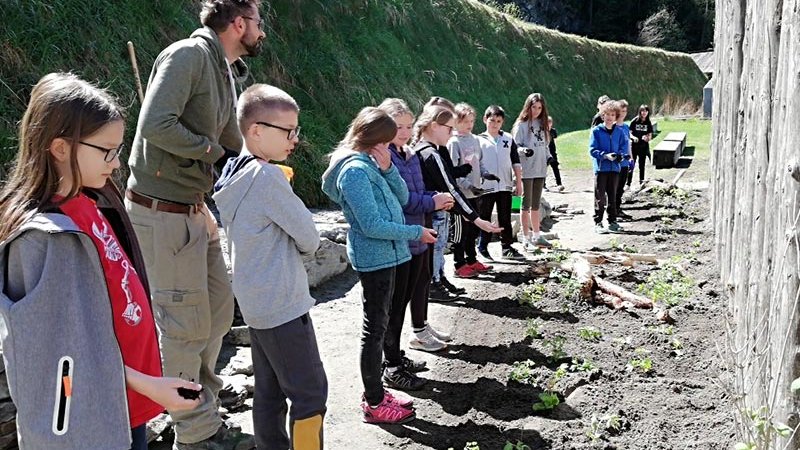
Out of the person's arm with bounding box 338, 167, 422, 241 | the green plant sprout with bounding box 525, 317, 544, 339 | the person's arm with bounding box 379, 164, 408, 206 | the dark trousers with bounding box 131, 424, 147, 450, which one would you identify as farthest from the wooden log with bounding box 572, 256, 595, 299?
the dark trousers with bounding box 131, 424, 147, 450

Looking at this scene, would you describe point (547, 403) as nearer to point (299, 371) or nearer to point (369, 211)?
point (369, 211)

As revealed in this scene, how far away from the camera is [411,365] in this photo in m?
4.87

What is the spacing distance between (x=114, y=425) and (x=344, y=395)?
2.66m

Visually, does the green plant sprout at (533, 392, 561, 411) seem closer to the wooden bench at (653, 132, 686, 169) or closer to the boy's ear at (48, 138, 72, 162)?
the boy's ear at (48, 138, 72, 162)

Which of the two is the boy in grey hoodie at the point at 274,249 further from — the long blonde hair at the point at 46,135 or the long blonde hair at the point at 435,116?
the long blonde hair at the point at 435,116

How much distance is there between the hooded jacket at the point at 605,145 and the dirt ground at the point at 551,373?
7.17ft

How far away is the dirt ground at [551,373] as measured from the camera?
150 inches

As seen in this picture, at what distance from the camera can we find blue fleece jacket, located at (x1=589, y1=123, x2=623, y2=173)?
30.4 ft

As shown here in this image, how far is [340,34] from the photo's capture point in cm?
1395

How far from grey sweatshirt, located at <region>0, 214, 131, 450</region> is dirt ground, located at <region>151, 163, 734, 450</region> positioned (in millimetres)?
2109

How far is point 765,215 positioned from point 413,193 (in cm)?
218

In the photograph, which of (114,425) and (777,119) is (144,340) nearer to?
(114,425)

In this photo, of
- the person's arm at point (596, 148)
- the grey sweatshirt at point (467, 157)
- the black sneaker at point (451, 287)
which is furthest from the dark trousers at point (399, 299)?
the person's arm at point (596, 148)

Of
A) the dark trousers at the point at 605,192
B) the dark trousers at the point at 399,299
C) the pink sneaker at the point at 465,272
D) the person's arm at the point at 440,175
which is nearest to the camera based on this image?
the dark trousers at the point at 399,299
